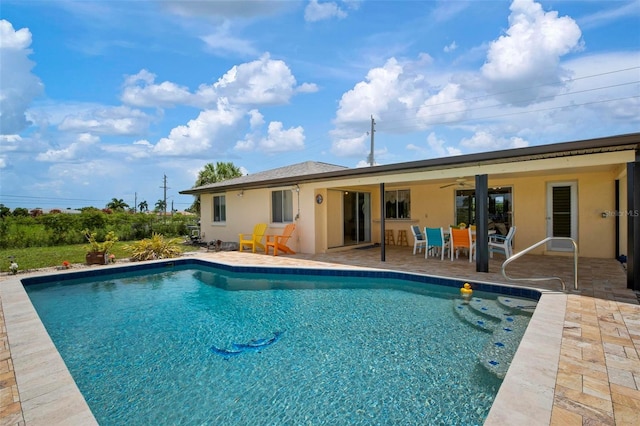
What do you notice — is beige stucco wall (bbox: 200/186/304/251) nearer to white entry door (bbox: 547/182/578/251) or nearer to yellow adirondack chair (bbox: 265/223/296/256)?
yellow adirondack chair (bbox: 265/223/296/256)

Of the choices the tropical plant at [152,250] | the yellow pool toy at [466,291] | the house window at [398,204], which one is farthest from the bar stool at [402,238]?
the tropical plant at [152,250]

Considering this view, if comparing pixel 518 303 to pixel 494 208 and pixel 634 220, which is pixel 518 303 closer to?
pixel 634 220

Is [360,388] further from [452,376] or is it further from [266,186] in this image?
[266,186]

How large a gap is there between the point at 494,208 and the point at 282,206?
7639 millimetres

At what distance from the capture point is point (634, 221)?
5641mm

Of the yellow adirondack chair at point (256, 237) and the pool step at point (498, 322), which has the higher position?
the yellow adirondack chair at point (256, 237)

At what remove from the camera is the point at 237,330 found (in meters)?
5.10

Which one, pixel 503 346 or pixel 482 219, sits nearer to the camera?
pixel 503 346

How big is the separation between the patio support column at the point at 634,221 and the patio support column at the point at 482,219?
7.65 ft

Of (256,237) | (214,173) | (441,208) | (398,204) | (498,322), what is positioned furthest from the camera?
(214,173)

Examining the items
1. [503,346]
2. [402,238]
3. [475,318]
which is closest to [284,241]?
[402,238]

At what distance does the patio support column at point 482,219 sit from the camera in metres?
7.39

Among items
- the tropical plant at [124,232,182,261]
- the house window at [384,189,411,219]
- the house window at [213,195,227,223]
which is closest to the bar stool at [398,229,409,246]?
the house window at [384,189,411,219]

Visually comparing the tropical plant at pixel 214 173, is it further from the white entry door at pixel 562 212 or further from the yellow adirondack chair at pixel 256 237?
the white entry door at pixel 562 212
